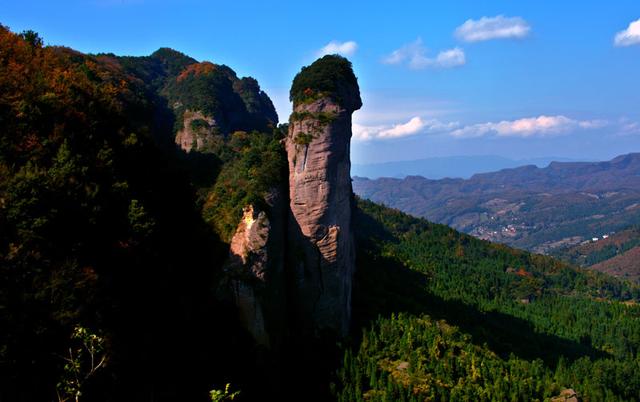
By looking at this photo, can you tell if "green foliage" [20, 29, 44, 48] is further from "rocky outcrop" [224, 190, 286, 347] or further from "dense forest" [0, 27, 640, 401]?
"rocky outcrop" [224, 190, 286, 347]

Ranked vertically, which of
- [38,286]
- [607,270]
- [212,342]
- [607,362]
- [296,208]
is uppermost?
[296,208]

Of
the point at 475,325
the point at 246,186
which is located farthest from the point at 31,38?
the point at 475,325

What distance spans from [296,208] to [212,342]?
10968 millimetres

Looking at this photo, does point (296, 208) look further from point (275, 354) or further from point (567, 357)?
point (567, 357)

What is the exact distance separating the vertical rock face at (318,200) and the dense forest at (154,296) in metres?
1.54

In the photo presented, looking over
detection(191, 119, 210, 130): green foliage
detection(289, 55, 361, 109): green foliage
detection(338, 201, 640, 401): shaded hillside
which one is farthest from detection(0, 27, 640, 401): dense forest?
detection(191, 119, 210, 130): green foliage

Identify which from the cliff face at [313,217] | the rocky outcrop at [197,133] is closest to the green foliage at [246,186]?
the cliff face at [313,217]

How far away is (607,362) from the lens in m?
56.5

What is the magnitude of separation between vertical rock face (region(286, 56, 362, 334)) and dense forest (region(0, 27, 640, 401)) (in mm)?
1541

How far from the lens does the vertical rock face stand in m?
35.4

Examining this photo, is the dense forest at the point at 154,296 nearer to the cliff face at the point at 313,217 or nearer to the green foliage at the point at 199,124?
the cliff face at the point at 313,217

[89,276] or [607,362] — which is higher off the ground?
[89,276]

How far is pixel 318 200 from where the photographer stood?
35438 millimetres

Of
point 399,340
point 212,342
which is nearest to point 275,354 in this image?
point 212,342
